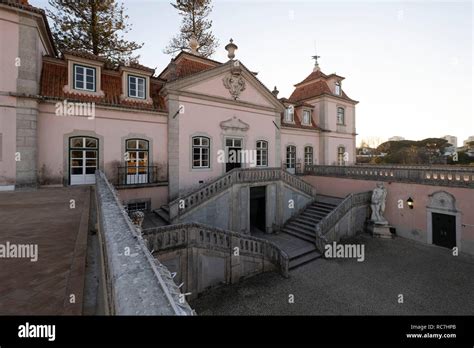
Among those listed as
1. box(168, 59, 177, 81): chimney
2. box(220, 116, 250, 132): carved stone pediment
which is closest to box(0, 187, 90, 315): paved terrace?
box(220, 116, 250, 132): carved stone pediment

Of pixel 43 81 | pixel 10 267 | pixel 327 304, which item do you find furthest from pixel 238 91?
pixel 10 267

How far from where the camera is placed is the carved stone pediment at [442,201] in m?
12.8

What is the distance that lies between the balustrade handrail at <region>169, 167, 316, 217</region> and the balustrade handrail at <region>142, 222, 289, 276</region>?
3059 mm

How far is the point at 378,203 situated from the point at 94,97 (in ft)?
61.3

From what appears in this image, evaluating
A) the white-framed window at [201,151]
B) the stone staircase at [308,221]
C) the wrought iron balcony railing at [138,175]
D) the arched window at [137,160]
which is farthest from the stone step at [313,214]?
the arched window at [137,160]

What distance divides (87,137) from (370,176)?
60.8 feet

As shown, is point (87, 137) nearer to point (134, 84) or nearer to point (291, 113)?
point (134, 84)

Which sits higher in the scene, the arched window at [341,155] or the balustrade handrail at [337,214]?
the arched window at [341,155]

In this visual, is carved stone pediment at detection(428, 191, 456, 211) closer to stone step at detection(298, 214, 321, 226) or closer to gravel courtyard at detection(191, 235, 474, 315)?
gravel courtyard at detection(191, 235, 474, 315)

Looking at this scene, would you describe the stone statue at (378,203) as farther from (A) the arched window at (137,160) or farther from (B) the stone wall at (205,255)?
(A) the arched window at (137,160)

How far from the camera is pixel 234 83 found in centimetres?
1627

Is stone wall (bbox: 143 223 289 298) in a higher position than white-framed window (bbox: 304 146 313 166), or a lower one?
lower

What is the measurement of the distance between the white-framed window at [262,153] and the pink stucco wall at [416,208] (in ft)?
23.3

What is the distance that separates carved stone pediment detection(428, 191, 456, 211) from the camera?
1280 cm
